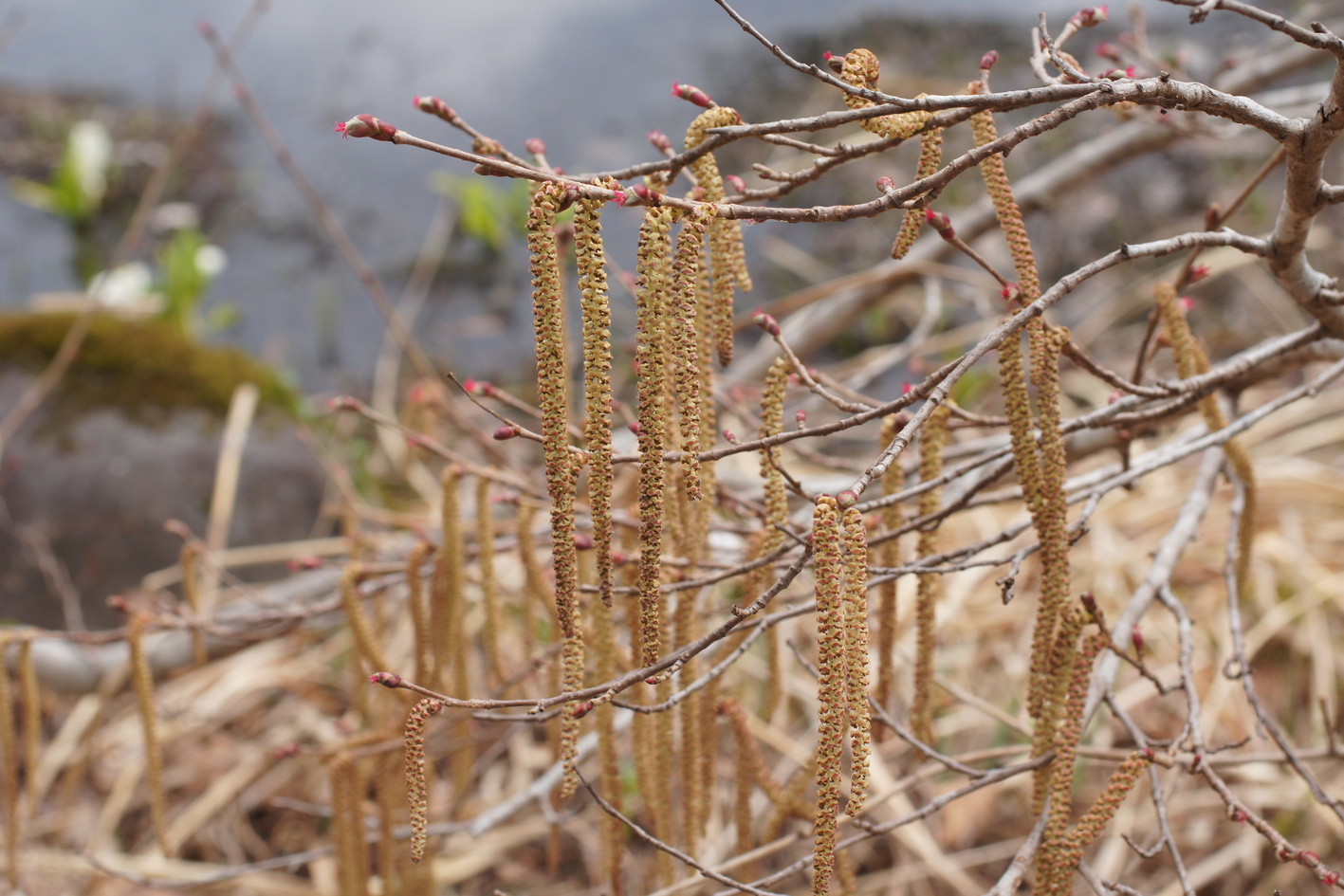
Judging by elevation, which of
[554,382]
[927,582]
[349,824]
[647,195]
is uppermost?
[647,195]

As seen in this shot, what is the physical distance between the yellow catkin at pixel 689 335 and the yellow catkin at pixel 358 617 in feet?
2.63

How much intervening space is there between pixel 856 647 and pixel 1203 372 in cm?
88

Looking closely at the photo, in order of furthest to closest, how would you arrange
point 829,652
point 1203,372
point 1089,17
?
point 1203,372
point 1089,17
point 829,652

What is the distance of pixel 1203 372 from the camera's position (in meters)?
1.39

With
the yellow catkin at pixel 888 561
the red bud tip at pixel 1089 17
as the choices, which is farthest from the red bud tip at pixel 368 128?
the red bud tip at pixel 1089 17

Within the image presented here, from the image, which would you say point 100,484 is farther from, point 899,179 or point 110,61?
point 110,61

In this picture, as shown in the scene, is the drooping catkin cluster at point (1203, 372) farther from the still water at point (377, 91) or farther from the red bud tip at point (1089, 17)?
the still water at point (377, 91)

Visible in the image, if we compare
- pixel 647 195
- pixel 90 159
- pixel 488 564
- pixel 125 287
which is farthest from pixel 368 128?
pixel 90 159

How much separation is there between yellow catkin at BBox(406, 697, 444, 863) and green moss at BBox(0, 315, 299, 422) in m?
2.77

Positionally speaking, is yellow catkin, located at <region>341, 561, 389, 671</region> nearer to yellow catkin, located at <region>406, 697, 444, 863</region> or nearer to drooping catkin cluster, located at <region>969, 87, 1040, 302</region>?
yellow catkin, located at <region>406, 697, 444, 863</region>

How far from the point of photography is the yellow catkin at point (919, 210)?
945mm

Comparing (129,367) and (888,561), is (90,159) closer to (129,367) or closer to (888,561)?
(129,367)

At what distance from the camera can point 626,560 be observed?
Answer: 1.30 meters

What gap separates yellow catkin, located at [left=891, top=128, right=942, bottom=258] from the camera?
945 mm
